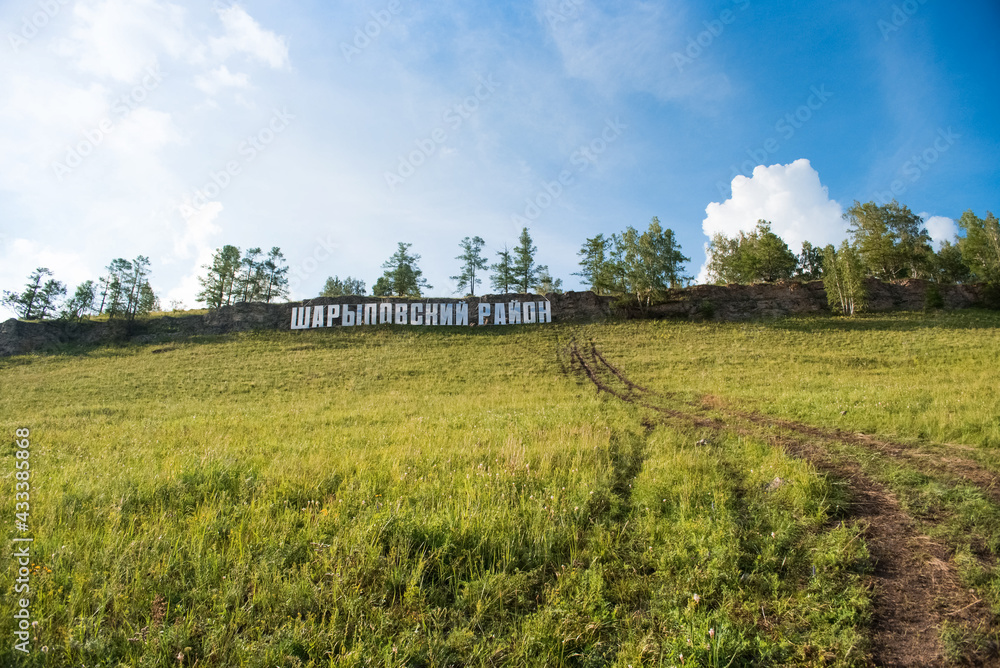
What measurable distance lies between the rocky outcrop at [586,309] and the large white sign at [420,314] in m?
1.12

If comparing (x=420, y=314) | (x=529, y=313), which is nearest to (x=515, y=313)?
(x=529, y=313)

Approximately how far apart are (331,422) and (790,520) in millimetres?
14175

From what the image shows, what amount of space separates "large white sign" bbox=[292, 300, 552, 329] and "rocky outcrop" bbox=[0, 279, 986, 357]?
3.69 ft

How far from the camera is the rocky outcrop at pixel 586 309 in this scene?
1855 inches

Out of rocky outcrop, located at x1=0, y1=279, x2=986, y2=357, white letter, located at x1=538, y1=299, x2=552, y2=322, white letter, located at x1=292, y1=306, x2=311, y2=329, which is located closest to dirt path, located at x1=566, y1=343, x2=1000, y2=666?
white letter, located at x1=538, y1=299, x2=552, y2=322

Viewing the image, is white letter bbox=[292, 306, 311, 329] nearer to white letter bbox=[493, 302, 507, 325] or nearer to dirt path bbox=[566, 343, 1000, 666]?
white letter bbox=[493, 302, 507, 325]

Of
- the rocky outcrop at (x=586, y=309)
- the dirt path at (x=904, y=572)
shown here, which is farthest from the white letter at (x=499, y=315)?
the dirt path at (x=904, y=572)

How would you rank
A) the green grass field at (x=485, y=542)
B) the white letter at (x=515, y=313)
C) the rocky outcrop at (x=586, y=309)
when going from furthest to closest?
1. the white letter at (x=515, y=313)
2. the rocky outcrop at (x=586, y=309)
3. the green grass field at (x=485, y=542)

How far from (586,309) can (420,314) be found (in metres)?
21.3

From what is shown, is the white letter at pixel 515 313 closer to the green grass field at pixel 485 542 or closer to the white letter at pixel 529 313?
the white letter at pixel 529 313

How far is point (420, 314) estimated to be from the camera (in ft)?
167

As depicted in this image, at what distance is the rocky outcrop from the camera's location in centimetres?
4712

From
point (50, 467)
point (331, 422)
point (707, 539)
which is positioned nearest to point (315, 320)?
Result: point (331, 422)

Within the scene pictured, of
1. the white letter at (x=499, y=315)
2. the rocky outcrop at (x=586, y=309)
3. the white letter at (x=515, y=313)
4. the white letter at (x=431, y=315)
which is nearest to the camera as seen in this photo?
the rocky outcrop at (x=586, y=309)
